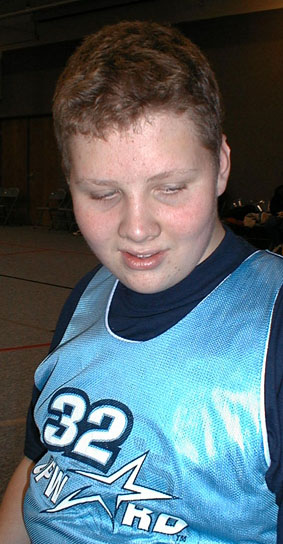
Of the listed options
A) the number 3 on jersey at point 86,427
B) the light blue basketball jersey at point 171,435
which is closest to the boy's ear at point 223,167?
Result: the light blue basketball jersey at point 171,435

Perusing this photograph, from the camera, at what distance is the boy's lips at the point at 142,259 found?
788 mm

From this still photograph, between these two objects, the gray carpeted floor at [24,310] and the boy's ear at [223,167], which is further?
the gray carpeted floor at [24,310]

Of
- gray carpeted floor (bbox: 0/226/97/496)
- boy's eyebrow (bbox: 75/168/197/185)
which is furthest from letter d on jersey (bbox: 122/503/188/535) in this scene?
gray carpeted floor (bbox: 0/226/97/496)

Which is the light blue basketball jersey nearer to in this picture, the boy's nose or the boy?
the boy

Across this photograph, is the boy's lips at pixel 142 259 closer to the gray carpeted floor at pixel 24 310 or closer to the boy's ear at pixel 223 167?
the boy's ear at pixel 223 167

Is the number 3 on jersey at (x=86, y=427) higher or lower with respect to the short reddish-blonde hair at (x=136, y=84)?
lower

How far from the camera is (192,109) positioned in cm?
75

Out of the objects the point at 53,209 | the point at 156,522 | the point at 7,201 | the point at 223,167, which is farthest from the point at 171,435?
the point at 7,201

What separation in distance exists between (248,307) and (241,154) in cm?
931

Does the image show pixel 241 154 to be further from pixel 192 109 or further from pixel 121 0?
pixel 192 109

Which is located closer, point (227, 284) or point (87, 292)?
point (227, 284)

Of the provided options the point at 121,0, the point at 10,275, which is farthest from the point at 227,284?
the point at 121,0

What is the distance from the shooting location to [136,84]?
730 millimetres

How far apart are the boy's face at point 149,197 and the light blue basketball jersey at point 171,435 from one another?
9 cm
